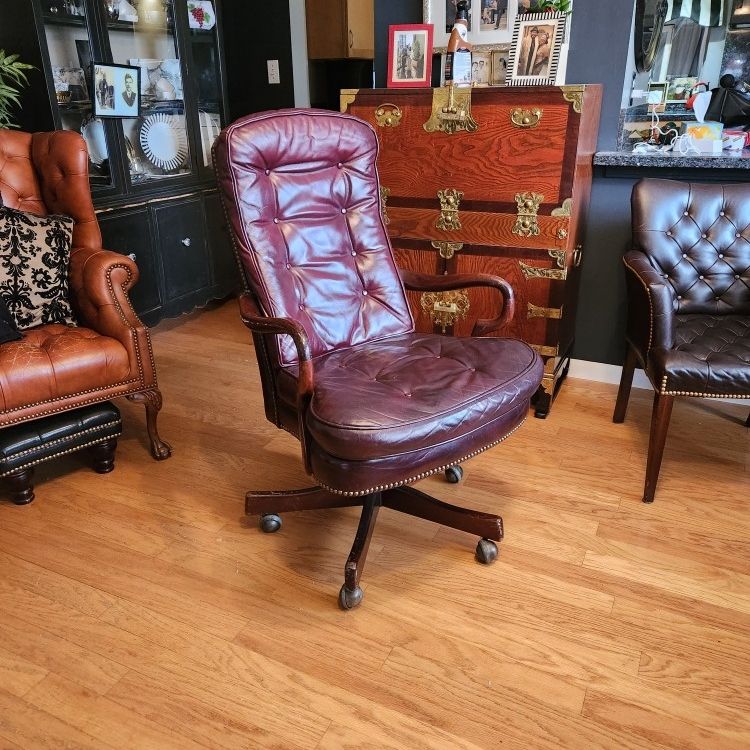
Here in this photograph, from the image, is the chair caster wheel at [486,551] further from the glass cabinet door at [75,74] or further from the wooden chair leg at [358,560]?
the glass cabinet door at [75,74]

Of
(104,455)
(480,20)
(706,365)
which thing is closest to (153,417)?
(104,455)

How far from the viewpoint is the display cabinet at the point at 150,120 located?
286 cm

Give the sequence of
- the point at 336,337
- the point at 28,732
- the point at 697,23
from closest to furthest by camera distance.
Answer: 1. the point at 28,732
2. the point at 336,337
3. the point at 697,23

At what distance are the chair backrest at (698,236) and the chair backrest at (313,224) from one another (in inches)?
35.6

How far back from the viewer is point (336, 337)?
1.84 meters

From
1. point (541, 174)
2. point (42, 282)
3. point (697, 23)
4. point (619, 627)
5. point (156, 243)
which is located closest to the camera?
point (619, 627)

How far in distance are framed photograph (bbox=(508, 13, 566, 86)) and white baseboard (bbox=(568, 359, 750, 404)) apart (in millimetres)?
1157

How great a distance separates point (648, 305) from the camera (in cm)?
198

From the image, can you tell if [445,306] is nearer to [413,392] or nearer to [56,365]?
[413,392]

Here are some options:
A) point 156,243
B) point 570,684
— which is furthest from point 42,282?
point 570,684

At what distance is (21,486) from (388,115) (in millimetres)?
1783

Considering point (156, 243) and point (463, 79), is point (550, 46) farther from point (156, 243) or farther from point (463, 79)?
point (156, 243)

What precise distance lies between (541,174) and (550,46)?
19.1 inches

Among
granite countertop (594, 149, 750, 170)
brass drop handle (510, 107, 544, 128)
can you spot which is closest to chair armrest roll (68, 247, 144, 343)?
brass drop handle (510, 107, 544, 128)
